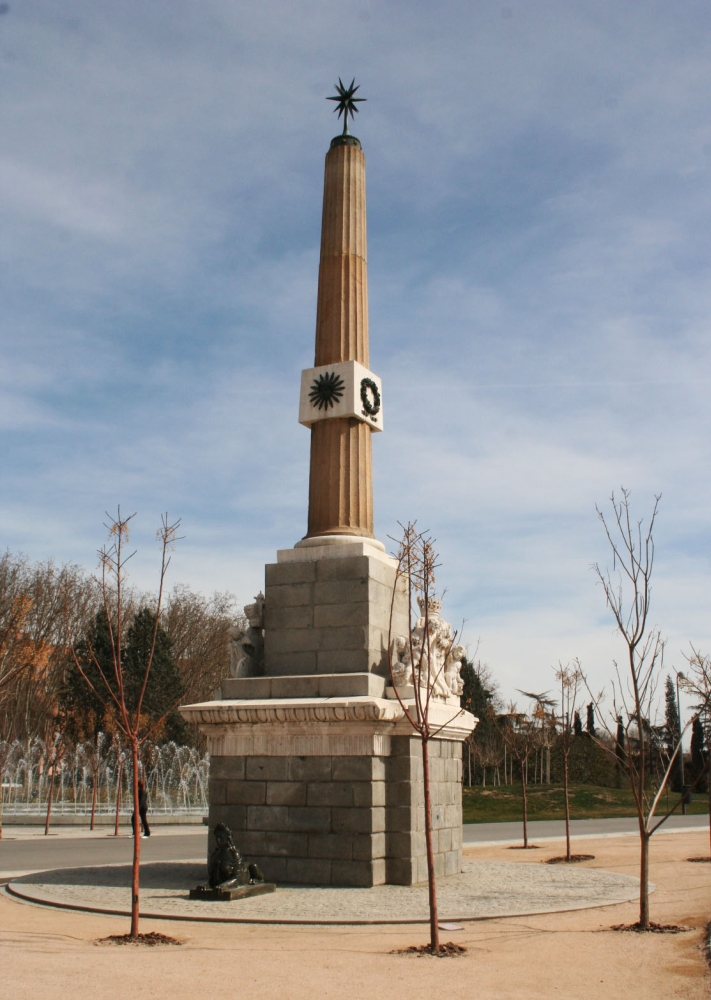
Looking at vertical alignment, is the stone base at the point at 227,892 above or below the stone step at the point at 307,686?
below

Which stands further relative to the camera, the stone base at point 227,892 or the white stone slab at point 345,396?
the white stone slab at point 345,396

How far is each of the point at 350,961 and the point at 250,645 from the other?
6970 mm

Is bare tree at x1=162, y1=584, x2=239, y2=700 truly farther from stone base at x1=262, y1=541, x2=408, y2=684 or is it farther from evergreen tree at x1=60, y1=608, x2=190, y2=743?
stone base at x1=262, y1=541, x2=408, y2=684

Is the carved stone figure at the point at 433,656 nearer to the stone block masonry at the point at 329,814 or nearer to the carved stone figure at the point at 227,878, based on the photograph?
the stone block masonry at the point at 329,814

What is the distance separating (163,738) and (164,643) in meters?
4.71

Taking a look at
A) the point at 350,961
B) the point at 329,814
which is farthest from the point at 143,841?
the point at 350,961

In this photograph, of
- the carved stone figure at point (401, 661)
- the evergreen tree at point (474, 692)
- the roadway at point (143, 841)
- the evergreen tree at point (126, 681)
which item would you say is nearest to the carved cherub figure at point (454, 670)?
the carved stone figure at point (401, 661)

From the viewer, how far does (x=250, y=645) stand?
14.9 m

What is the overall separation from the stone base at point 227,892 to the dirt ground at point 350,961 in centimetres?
119

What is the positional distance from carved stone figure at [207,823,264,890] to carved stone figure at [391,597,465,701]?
336cm

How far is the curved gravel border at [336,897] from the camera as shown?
34.8 ft

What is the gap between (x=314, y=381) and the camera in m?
16.0

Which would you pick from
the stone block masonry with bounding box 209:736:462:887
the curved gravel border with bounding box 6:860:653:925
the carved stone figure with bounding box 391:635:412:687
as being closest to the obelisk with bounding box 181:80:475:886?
the stone block masonry with bounding box 209:736:462:887

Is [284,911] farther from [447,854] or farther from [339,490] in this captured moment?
[339,490]
